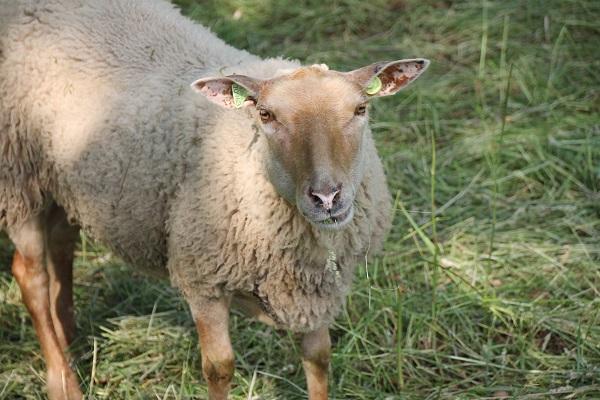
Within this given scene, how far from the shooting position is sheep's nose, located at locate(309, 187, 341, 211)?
3.13 meters

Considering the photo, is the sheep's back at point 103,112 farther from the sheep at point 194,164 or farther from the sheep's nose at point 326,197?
the sheep's nose at point 326,197

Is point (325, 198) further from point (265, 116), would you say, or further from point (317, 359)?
point (317, 359)

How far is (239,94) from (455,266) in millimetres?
1816

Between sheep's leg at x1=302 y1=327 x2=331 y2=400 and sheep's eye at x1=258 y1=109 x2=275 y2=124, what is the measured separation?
3.21ft

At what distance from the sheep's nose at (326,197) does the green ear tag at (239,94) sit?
0.49m

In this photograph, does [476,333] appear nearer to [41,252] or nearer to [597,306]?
[597,306]

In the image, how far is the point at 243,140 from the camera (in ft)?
12.0

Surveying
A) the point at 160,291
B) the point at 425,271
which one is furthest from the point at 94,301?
the point at 425,271

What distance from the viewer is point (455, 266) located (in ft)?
15.9

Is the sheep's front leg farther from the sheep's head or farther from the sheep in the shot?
the sheep's head

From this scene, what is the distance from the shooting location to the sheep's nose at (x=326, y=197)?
10.3ft

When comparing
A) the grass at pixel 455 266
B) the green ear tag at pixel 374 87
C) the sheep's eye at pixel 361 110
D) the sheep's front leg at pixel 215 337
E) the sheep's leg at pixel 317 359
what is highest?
the green ear tag at pixel 374 87

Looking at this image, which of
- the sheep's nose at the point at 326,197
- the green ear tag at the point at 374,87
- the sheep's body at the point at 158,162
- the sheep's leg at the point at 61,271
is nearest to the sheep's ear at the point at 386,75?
the green ear tag at the point at 374,87

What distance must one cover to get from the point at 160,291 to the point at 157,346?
0.45 m
